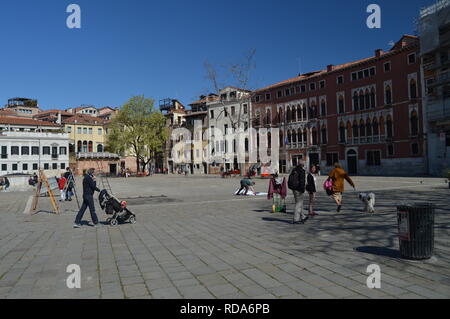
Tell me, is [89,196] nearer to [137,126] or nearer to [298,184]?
[298,184]

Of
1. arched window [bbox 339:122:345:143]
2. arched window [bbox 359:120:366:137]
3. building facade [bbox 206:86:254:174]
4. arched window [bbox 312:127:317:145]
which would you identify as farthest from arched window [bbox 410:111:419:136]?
building facade [bbox 206:86:254:174]

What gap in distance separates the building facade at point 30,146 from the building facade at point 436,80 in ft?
189

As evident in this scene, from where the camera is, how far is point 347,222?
964cm

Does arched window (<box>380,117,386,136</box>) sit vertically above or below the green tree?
below

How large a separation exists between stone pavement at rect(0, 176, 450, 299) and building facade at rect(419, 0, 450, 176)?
1204 inches

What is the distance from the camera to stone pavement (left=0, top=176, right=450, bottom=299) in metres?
4.47

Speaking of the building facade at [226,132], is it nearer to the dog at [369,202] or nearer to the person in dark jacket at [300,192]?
the dog at [369,202]

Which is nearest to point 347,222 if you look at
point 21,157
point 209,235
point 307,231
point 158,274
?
point 307,231

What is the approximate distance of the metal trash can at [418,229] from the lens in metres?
5.45

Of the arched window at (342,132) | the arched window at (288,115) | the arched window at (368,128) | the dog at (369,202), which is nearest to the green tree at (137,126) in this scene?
the arched window at (288,115)

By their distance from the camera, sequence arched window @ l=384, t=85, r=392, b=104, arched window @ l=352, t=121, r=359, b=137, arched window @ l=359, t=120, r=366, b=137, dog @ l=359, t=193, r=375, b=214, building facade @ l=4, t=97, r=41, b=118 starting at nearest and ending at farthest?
dog @ l=359, t=193, r=375, b=214 < arched window @ l=384, t=85, r=392, b=104 < arched window @ l=359, t=120, r=366, b=137 < arched window @ l=352, t=121, r=359, b=137 < building facade @ l=4, t=97, r=41, b=118

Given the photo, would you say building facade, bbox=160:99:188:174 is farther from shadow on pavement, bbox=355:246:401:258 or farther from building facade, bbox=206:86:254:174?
shadow on pavement, bbox=355:246:401:258

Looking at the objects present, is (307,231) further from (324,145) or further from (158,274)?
(324,145)
